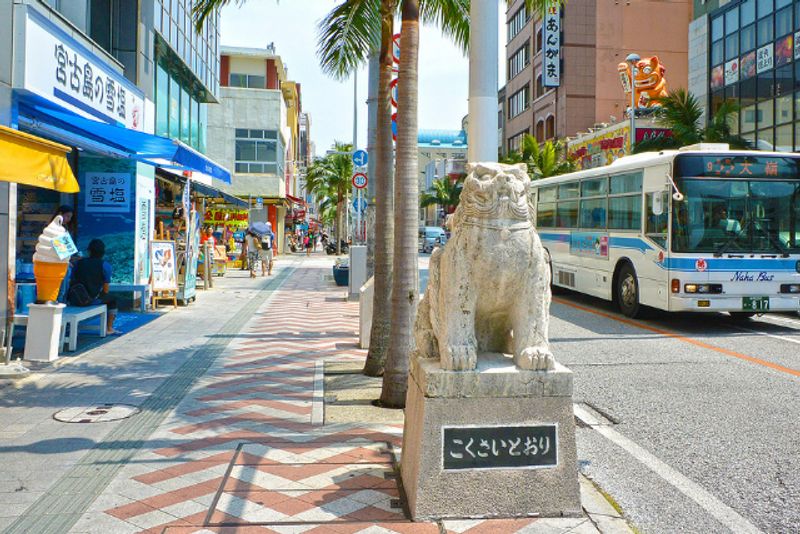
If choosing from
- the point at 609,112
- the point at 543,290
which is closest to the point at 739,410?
the point at 543,290

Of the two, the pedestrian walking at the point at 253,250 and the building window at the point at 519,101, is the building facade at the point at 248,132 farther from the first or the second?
the building window at the point at 519,101

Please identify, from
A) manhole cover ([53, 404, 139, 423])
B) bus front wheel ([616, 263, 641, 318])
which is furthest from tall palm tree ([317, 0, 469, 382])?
bus front wheel ([616, 263, 641, 318])

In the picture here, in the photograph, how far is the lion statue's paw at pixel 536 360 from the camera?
411cm

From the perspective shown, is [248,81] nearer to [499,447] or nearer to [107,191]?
[107,191]

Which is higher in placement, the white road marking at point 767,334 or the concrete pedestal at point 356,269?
the concrete pedestal at point 356,269

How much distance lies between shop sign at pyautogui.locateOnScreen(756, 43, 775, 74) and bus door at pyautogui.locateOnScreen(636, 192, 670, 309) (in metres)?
18.1

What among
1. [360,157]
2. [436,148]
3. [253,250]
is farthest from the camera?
[436,148]

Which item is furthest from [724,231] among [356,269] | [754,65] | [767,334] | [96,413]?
[754,65]

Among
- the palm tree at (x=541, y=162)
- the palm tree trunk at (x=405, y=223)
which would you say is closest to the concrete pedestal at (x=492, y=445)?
the palm tree trunk at (x=405, y=223)

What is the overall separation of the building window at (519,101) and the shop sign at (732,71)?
25306 millimetres

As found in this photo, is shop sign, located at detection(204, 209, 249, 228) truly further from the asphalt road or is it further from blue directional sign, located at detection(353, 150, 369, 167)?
the asphalt road

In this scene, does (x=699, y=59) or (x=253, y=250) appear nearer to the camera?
(x=253, y=250)

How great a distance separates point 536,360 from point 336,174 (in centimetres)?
4305

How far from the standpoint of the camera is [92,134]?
9.95 meters
